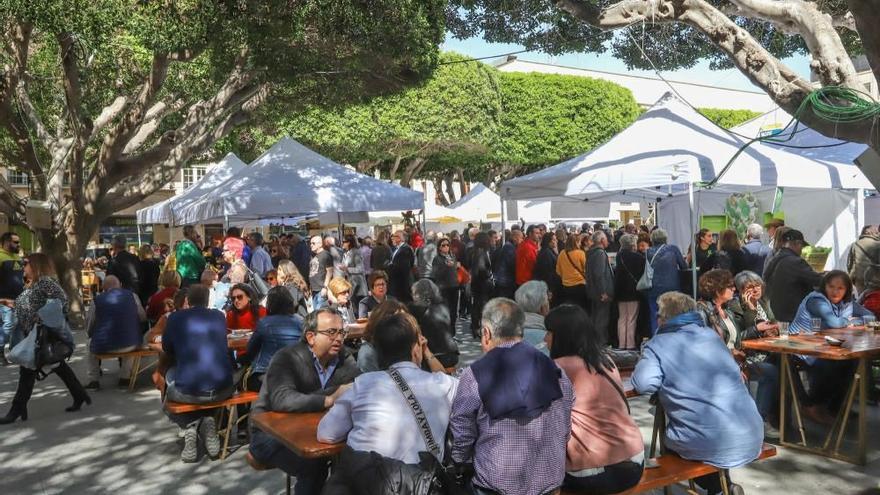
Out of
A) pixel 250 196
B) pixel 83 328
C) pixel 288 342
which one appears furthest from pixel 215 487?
pixel 83 328

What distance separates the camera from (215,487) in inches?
187

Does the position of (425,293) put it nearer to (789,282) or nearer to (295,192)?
(789,282)

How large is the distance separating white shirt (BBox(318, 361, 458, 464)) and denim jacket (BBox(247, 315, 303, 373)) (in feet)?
6.66

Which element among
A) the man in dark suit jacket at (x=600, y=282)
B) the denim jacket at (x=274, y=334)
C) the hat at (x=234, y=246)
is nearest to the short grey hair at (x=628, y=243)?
the man in dark suit jacket at (x=600, y=282)

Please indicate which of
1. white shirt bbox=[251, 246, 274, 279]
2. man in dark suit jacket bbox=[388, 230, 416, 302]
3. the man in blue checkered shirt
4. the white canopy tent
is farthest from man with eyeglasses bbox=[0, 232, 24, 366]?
the man in blue checkered shirt

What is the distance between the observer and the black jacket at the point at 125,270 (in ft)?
33.4

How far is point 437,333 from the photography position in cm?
550

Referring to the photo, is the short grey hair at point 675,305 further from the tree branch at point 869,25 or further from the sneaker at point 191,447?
the sneaker at point 191,447

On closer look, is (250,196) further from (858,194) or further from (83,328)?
(858,194)

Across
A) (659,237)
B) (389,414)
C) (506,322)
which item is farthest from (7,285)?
(506,322)

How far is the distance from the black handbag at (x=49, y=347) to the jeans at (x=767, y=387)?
585cm

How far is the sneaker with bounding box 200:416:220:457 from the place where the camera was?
5262 mm

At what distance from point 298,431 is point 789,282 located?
5.06 m

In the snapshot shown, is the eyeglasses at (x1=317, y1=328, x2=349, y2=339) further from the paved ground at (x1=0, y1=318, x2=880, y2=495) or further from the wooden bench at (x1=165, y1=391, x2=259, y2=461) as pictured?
the wooden bench at (x1=165, y1=391, x2=259, y2=461)
